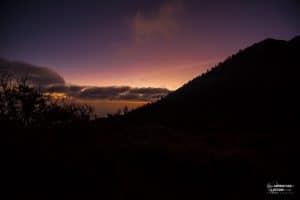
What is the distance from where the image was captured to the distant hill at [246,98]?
3525 centimetres

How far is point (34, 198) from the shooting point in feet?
19.6

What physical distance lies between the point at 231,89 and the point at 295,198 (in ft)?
158

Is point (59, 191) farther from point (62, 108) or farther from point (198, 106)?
point (198, 106)

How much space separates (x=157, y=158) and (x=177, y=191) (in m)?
3.70

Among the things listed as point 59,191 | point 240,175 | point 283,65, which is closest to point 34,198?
point 59,191

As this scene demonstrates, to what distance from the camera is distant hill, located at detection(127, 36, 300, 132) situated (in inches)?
1388

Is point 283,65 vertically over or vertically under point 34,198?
over

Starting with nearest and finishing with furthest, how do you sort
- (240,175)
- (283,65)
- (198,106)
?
(240,175)
(198,106)
(283,65)

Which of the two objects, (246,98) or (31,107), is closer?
(31,107)

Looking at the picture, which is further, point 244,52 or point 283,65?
point 244,52

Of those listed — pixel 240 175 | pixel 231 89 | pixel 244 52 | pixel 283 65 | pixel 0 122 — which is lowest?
pixel 240 175

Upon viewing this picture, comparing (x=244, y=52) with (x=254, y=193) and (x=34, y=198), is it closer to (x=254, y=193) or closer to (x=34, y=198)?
(x=254, y=193)

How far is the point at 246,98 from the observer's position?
146 feet

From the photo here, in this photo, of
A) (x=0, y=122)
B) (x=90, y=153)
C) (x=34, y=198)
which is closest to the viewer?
(x=34, y=198)
